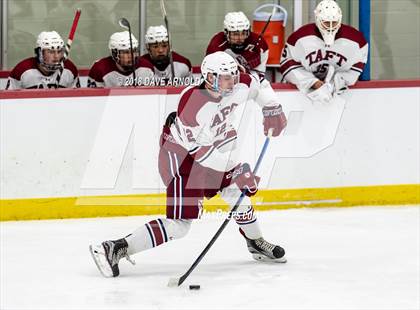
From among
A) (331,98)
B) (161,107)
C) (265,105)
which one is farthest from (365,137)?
(265,105)

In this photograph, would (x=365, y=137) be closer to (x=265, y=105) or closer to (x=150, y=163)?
(x=150, y=163)

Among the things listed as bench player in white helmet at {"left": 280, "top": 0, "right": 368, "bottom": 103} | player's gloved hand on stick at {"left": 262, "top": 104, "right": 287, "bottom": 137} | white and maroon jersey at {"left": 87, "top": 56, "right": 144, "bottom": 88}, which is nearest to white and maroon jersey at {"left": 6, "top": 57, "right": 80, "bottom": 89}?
white and maroon jersey at {"left": 87, "top": 56, "right": 144, "bottom": 88}

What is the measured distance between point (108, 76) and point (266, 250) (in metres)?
2.14

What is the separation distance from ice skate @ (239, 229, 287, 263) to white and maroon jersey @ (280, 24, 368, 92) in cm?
152

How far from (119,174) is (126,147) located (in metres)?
0.14

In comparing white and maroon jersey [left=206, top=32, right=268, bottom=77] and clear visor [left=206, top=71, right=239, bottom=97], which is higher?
clear visor [left=206, top=71, right=239, bottom=97]

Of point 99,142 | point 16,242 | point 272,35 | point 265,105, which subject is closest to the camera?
point 265,105

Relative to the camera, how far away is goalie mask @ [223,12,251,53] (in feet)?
23.0

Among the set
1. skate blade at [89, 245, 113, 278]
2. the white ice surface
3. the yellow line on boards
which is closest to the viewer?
the white ice surface

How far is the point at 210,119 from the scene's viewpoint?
5.02 m

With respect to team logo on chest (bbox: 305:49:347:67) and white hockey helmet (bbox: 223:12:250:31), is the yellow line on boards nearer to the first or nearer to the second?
team logo on chest (bbox: 305:49:347:67)

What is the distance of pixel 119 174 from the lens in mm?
6359

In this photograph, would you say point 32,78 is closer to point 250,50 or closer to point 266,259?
point 250,50

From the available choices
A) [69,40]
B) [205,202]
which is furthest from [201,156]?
[69,40]
